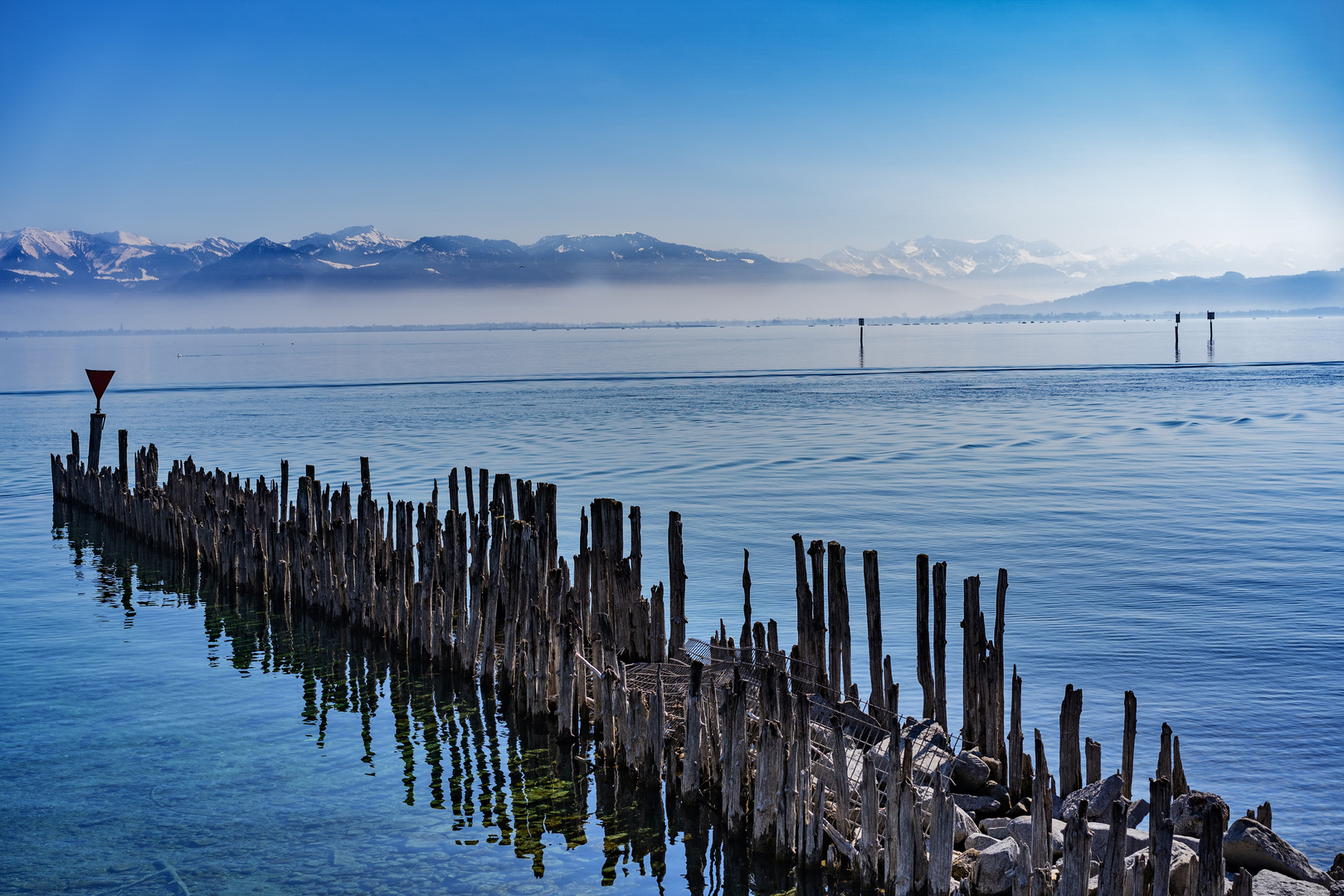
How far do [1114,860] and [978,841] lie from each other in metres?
1.55

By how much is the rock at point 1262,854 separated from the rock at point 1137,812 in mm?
514

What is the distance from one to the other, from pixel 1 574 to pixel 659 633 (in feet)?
40.1

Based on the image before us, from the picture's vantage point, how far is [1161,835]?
17.3 ft

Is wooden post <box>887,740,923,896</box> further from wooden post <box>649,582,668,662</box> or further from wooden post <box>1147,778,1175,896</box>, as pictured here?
wooden post <box>649,582,668,662</box>

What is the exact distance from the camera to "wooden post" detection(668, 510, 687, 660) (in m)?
10.3

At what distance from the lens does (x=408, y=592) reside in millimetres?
11828

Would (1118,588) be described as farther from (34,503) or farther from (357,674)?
(34,503)

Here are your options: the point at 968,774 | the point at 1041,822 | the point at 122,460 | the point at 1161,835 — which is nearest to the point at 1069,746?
the point at 968,774

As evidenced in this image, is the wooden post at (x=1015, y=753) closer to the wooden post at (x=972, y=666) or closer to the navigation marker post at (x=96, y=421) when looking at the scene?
the wooden post at (x=972, y=666)

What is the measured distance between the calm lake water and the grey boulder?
3.90ft

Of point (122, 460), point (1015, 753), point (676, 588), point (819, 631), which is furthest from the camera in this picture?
point (122, 460)

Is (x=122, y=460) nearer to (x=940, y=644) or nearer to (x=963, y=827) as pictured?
(x=940, y=644)

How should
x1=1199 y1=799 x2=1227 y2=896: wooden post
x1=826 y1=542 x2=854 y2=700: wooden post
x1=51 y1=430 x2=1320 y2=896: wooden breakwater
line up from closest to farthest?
x1=1199 y1=799 x2=1227 y2=896: wooden post
x1=51 y1=430 x2=1320 y2=896: wooden breakwater
x1=826 y1=542 x2=854 y2=700: wooden post

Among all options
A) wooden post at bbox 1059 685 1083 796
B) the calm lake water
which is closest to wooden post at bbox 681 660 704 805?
the calm lake water
